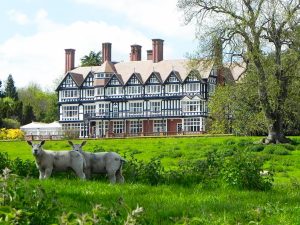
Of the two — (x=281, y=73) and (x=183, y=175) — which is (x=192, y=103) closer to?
(x=281, y=73)

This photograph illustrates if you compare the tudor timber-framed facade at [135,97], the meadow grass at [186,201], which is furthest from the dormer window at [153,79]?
the meadow grass at [186,201]

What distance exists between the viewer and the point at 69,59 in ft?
356

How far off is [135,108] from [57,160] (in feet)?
274

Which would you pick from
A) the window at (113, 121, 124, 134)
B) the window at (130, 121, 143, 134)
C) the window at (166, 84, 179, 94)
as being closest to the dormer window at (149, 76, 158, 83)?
the window at (166, 84, 179, 94)

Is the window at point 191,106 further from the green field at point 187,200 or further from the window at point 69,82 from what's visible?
the green field at point 187,200

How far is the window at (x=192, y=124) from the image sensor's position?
308 feet

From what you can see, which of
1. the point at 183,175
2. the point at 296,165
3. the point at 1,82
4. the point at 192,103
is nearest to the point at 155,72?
the point at 192,103

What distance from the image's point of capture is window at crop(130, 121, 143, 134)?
97825mm

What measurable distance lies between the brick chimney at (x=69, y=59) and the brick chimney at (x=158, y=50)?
16392mm

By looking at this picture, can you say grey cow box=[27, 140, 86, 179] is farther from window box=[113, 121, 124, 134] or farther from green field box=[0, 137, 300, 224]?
window box=[113, 121, 124, 134]

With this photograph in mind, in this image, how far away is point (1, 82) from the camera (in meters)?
136

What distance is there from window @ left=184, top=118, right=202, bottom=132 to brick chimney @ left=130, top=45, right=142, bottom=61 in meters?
16.1

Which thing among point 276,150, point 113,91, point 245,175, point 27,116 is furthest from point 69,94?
point 245,175

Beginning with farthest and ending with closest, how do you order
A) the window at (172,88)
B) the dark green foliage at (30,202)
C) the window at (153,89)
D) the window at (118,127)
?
the window at (118,127), the window at (153,89), the window at (172,88), the dark green foliage at (30,202)
